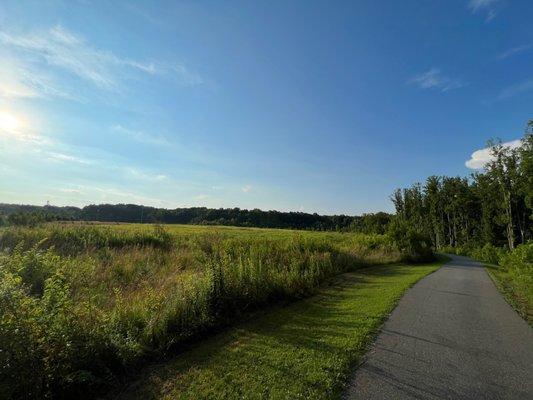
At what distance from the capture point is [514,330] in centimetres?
823

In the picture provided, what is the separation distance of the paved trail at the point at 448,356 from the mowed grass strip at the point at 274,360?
0.38m

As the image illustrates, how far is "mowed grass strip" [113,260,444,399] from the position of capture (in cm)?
486

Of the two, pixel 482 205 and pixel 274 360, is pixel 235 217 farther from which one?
pixel 274 360

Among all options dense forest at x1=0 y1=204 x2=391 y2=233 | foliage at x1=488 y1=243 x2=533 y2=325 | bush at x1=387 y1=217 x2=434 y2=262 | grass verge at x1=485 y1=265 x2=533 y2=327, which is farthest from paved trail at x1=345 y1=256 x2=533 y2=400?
dense forest at x1=0 y1=204 x2=391 y2=233

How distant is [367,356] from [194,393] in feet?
9.64

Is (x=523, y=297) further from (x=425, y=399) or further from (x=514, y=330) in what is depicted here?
(x=425, y=399)

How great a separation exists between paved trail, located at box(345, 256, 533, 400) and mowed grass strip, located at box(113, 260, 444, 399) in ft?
1.26

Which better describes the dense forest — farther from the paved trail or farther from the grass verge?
the paved trail

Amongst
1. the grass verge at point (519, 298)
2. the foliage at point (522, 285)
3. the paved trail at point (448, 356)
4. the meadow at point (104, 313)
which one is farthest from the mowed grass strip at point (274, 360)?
the foliage at point (522, 285)

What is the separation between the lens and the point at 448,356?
6.27 metres

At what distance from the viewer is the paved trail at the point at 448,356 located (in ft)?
16.2

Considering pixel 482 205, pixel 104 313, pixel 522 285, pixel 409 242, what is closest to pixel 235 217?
pixel 482 205

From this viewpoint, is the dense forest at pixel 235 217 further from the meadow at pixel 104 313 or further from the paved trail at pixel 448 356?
the meadow at pixel 104 313

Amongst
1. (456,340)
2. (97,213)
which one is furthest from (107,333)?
(97,213)
